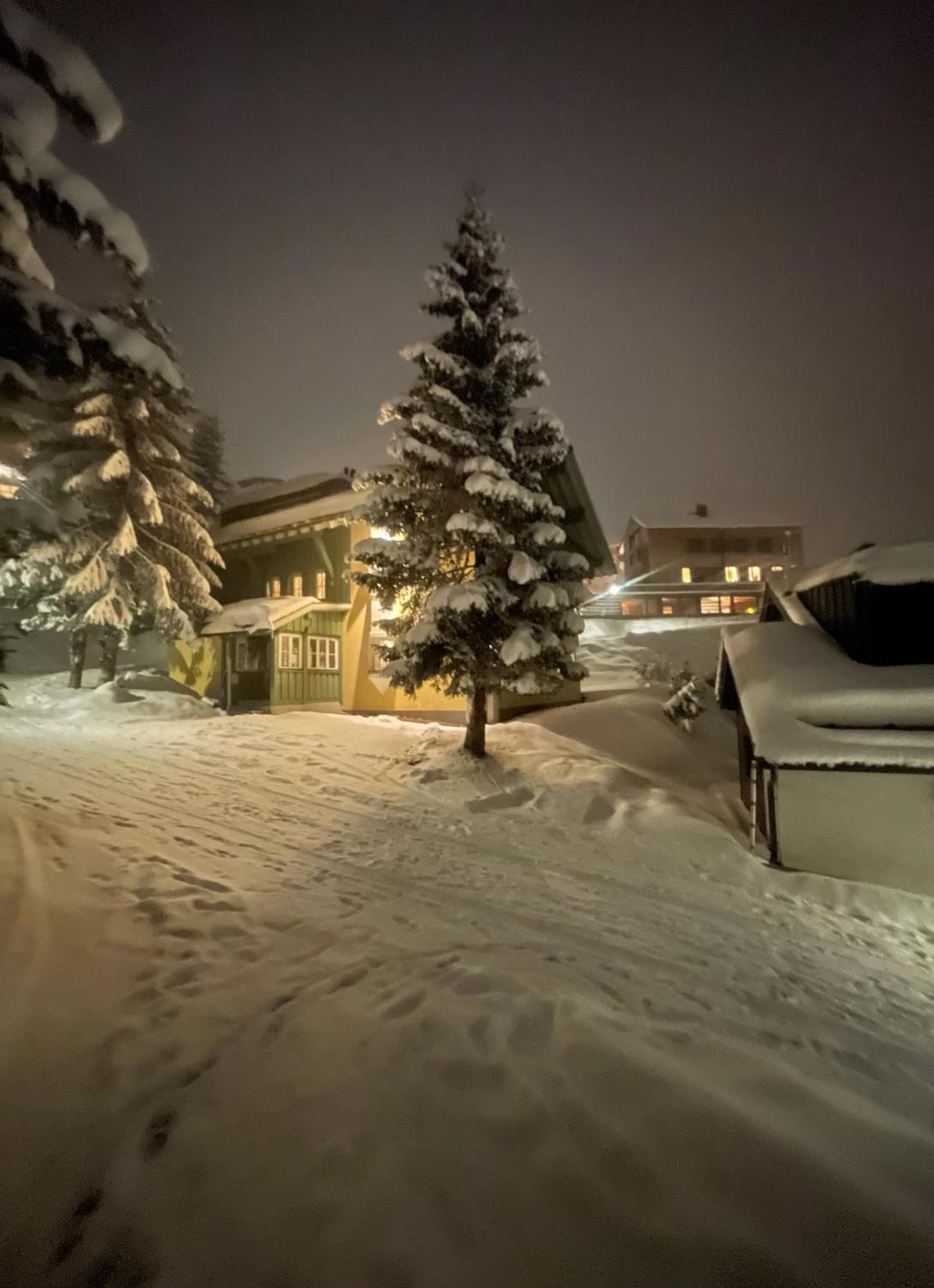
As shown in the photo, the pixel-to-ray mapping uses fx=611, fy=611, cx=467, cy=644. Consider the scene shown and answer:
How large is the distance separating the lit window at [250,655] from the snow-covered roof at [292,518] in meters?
4.30

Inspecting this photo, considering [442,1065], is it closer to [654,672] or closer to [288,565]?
[654,672]

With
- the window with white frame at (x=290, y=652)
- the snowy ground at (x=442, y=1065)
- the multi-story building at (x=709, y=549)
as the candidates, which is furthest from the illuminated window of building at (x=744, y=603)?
the snowy ground at (x=442, y=1065)

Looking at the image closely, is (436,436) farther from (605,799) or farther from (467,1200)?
(467,1200)

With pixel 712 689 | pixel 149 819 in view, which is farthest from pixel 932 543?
pixel 149 819

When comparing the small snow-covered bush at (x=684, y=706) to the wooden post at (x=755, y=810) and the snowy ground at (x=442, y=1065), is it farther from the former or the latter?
the snowy ground at (x=442, y=1065)

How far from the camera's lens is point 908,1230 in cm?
246

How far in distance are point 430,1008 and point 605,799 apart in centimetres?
714

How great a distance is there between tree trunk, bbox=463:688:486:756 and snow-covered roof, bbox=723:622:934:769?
4.89m

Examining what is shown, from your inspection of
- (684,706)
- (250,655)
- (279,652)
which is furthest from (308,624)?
→ (684,706)

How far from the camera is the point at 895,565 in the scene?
10.5 m

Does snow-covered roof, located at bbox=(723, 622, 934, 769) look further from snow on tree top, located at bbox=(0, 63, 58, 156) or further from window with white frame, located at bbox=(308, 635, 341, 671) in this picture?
window with white frame, located at bbox=(308, 635, 341, 671)

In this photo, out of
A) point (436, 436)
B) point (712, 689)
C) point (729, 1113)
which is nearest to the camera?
point (729, 1113)

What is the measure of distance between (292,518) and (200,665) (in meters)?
6.83

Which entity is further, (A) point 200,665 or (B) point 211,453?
(B) point 211,453
